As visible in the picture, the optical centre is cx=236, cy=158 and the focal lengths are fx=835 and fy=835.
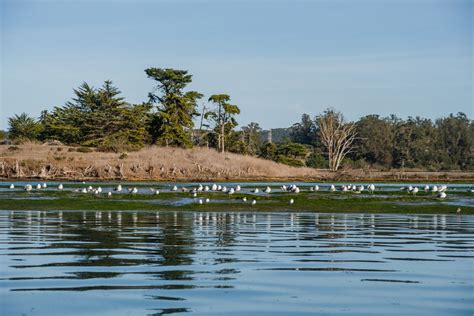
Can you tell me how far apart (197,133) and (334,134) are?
15619mm

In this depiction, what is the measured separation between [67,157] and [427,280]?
57.4 meters

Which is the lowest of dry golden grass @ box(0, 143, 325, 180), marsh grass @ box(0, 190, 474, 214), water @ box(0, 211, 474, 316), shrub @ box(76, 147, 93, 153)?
water @ box(0, 211, 474, 316)

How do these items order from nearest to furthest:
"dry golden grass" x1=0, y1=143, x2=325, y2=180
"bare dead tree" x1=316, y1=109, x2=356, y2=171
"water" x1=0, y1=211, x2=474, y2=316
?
"water" x1=0, y1=211, x2=474, y2=316 < "dry golden grass" x1=0, y1=143, x2=325, y2=180 < "bare dead tree" x1=316, y1=109, x2=356, y2=171

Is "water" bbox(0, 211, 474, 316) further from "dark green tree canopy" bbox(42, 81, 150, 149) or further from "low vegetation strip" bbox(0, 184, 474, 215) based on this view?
"dark green tree canopy" bbox(42, 81, 150, 149)

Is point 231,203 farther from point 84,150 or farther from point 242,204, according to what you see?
point 84,150

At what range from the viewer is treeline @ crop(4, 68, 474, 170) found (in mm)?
80438

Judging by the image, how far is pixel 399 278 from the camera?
44.9 ft

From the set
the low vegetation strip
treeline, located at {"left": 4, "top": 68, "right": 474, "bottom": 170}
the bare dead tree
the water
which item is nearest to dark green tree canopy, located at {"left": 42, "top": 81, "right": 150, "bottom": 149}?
treeline, located at {"left": 4, "top": 68, "right": 474, "bottom": 170}

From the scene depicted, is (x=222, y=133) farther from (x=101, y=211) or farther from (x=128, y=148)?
(x=101, y=211)

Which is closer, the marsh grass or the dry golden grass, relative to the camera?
the marsh grass

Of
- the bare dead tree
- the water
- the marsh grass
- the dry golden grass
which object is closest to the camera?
the water

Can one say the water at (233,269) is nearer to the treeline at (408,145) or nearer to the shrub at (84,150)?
the shrub at (84,150)

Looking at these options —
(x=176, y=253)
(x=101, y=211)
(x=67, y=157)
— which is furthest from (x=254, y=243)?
(x=67, y=157)

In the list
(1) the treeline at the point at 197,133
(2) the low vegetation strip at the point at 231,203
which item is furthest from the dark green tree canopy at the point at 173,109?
(2) the low vegetation strip at the point at 231,203
